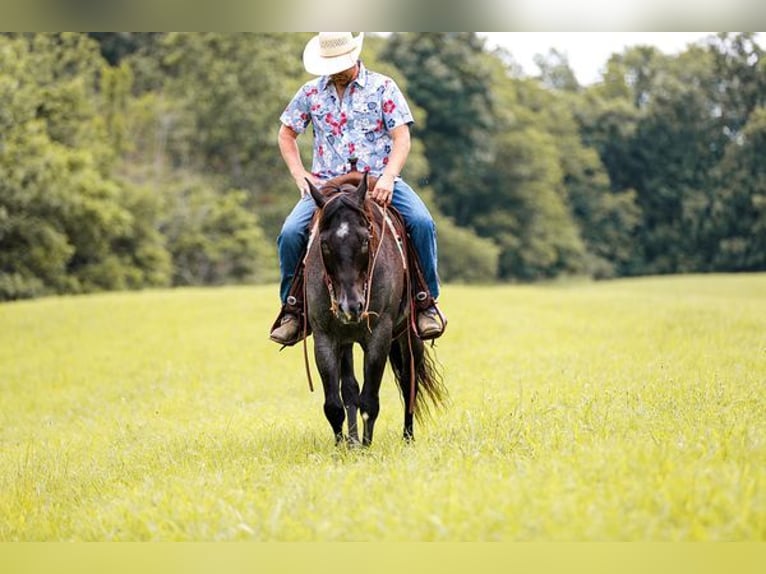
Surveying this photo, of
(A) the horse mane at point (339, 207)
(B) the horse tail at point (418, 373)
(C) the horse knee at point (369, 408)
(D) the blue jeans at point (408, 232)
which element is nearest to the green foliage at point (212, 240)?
(B) the horse tail at point (418, 373)

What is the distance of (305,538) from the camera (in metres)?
4.06

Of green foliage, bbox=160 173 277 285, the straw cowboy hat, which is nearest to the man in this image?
the straw cowboy hat

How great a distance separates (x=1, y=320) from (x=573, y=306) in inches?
363

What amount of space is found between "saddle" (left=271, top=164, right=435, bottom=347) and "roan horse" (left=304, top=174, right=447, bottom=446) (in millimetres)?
27

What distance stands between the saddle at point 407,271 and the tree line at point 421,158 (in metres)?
7.74

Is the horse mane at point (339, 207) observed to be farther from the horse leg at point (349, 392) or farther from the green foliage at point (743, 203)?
the green foliage at point (743, 203)

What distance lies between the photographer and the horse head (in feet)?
16.5

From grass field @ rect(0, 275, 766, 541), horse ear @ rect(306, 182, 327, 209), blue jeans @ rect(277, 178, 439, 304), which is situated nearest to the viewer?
grass field @ rect(0, 275, 766, 541)

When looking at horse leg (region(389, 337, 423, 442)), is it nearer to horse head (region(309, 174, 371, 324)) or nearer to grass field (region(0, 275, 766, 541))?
grass field (region(0, 275, 766, 541))

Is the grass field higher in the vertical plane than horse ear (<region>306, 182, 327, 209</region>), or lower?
lower

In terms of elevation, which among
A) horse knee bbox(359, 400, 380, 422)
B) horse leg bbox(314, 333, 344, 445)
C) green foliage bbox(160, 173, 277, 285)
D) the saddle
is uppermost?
the saddle

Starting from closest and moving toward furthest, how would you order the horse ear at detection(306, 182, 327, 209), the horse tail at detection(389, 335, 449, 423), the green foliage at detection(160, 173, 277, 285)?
the horse ear at detection(306, 182, 327, 209) → the horse tail at detection(389, 335, 449, 423) → the green foliage at detection(160, 173, 277, 285)

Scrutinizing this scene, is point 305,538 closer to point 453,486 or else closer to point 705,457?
point 453,486

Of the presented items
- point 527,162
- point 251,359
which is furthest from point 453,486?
point 527,162
